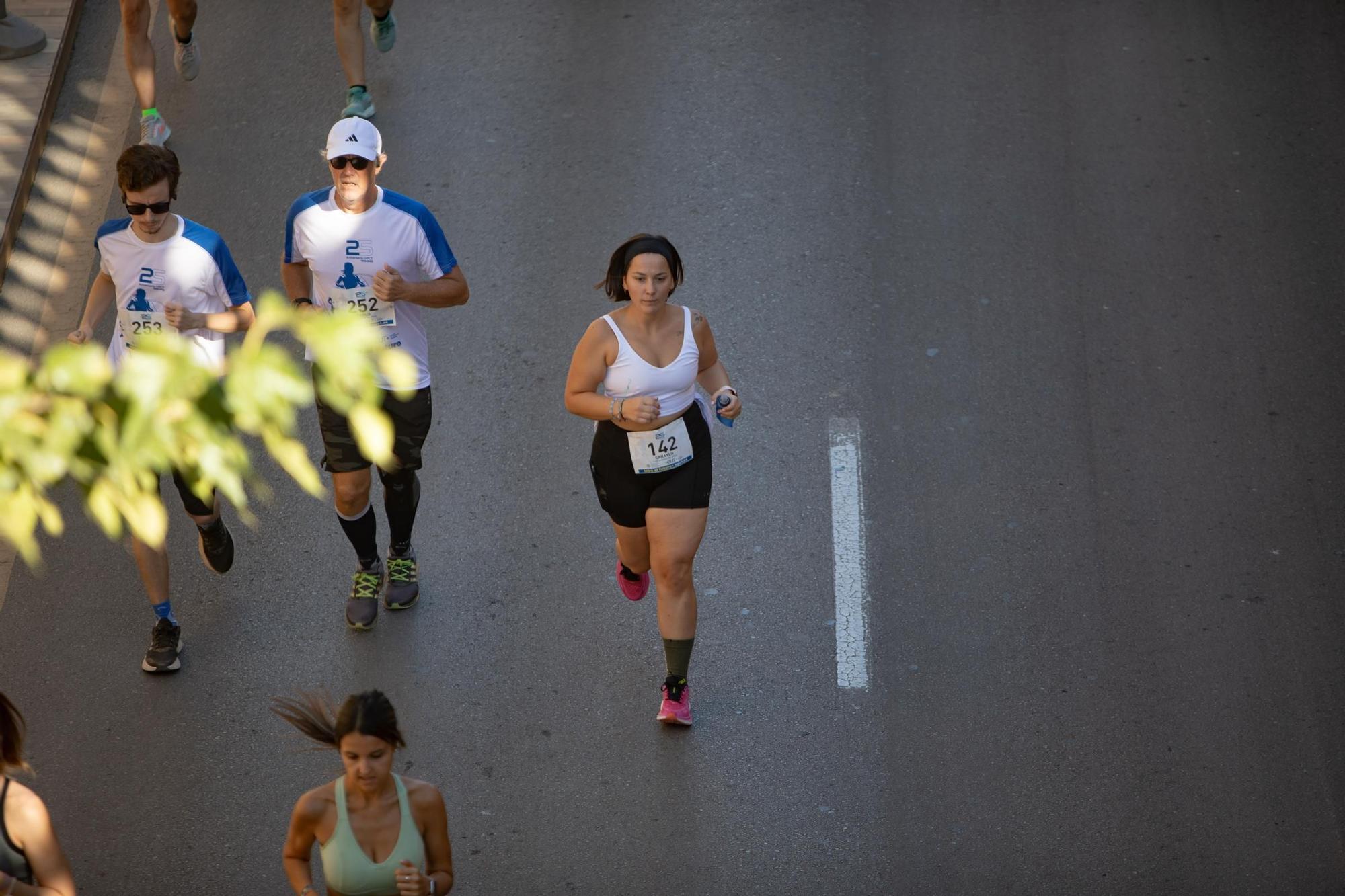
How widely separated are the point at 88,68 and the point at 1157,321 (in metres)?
7.11

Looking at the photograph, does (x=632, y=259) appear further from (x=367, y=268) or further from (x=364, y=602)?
(x=364, y=602)

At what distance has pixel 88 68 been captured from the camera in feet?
33.5

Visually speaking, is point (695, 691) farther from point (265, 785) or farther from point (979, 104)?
point (979, 104)

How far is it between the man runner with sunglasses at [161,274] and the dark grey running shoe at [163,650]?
74cm

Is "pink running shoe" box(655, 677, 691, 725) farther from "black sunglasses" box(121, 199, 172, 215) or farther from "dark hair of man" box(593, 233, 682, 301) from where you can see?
"black sunglasses" box(121, 199, 172, 215)

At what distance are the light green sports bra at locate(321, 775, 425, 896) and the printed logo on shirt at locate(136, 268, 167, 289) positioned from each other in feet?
8.06

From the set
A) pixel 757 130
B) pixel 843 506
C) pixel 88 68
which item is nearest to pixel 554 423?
pixel 843 506

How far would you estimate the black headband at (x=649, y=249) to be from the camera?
5.91m

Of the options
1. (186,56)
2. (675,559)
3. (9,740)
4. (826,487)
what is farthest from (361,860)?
(186,56)

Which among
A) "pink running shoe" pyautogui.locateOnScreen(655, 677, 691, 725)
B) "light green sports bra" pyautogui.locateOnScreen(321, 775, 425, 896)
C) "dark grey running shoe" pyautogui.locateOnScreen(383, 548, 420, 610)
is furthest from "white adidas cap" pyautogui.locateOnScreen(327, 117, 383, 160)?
"light green sports bra" pyautogui.locateOnScreen(321, 775, 425, 896)

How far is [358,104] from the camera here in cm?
959

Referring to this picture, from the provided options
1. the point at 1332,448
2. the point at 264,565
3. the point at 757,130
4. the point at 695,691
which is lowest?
the point at 695,691

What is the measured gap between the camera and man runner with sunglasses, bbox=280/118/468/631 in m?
6.06

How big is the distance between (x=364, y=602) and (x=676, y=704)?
1557 mm
